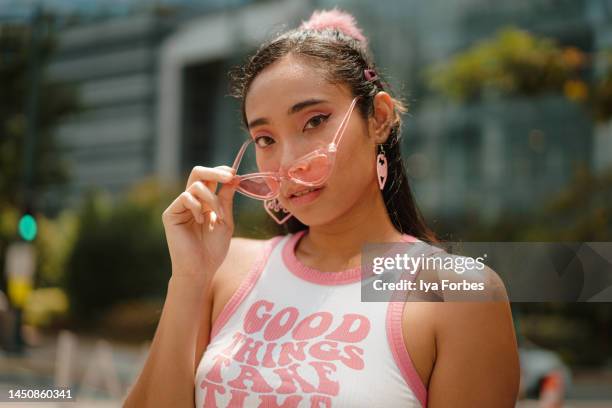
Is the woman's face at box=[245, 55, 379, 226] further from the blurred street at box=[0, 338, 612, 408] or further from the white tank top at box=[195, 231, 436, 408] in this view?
the blurred street at box=[0, 338, 612, 408]

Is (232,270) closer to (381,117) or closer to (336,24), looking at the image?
(381,117)

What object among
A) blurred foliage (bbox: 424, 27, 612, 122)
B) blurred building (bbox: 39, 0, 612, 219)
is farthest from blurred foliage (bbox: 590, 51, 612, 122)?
blurred building (bbox: 39, 0, 612, 219)

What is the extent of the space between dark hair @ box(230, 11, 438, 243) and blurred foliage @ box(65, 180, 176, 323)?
43.0 feet

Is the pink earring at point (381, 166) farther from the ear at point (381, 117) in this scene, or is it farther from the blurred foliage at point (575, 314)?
the blurred foliage at point (575, 314)

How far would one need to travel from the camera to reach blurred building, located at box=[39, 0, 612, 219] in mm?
13406

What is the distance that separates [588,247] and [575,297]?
5.4 inches

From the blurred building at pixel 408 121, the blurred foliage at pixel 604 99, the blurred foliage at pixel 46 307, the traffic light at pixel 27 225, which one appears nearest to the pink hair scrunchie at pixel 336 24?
the blurred foliage at pixel 604 99

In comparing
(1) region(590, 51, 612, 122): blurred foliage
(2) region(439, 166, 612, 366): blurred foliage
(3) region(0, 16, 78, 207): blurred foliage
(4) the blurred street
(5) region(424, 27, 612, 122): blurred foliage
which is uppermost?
(3) region(0, 16, 78, 207): blurred foliage

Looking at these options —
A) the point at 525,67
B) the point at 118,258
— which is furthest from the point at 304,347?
the point at 118,258

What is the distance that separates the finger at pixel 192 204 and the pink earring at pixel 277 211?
0.21 meters

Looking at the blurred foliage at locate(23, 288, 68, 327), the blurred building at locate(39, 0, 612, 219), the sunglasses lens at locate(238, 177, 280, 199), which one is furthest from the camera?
the blurred foliage at locate(23, 288, 68, 327)

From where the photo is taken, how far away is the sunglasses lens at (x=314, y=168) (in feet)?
5.37

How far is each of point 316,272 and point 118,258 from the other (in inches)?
541

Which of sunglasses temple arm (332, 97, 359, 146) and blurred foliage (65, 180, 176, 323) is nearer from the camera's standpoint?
sunglasses temple arm (332, 97, 359, 146)
